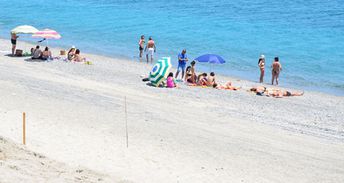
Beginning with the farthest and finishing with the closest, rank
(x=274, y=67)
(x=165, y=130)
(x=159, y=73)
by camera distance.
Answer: (x=274, y=67), (x=159, y=73), (x=165, y=130)

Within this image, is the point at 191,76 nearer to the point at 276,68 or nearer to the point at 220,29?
the point at 276,68

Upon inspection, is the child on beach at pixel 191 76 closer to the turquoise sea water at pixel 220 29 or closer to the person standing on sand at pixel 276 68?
the person standing on sand at pixel 276 68

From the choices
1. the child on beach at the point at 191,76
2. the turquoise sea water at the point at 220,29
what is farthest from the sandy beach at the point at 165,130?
the turquoise sea water at the point at 220,29

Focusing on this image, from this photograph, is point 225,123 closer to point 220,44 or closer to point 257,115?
point 257,115

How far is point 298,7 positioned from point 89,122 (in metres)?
50.5

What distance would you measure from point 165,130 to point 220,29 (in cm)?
3277

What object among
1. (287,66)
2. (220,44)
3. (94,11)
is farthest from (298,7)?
(287,66)

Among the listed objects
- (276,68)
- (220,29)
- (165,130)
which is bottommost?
(165,130)

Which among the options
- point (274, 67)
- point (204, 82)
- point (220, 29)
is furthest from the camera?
point (220, 29)

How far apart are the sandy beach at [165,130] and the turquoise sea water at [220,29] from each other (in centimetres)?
791

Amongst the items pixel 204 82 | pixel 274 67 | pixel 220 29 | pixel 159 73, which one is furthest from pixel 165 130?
pixel 220 29

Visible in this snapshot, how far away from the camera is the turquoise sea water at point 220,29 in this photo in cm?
3306

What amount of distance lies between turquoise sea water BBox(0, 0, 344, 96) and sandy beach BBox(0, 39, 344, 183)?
7913 millimetres

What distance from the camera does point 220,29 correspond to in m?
48.4
